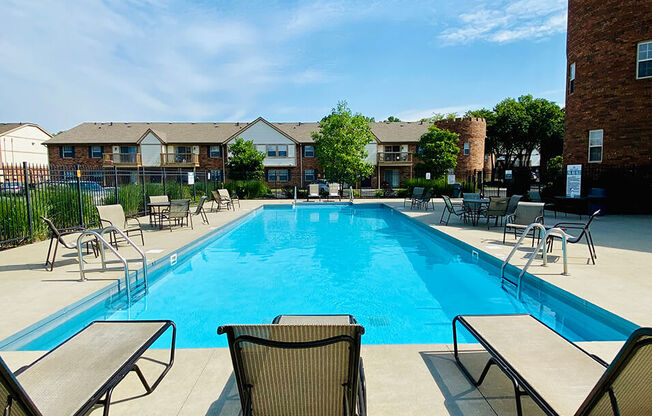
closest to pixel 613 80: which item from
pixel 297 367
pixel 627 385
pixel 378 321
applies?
pixel 378 321

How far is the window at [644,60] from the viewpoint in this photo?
13648mm

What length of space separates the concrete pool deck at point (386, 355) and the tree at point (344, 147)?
66.9ft

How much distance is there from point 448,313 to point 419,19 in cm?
1235

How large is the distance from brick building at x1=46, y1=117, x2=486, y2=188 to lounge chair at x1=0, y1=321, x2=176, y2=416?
3317 cm

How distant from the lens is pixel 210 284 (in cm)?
675

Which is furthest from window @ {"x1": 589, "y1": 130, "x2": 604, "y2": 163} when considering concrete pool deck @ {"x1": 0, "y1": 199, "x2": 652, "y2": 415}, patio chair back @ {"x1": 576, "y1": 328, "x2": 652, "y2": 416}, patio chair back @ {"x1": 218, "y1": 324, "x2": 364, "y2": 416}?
patio chair back @ {"x1": 218, "y1": 324, "x2": 364, "y2": 416}

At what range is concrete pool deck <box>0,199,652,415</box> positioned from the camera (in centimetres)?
253

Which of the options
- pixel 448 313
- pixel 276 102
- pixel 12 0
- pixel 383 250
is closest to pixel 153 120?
pixel 276 102

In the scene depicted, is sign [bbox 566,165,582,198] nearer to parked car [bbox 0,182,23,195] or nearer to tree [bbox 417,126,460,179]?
parked car [bbox 0,182,23,195]

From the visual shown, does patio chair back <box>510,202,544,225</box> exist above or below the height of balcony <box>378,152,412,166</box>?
below

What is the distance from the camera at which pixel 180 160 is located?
36.2 meters

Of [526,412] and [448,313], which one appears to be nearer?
[526,412]

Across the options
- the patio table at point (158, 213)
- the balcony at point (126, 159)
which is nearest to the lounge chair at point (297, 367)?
the patio table at point (158, 213)

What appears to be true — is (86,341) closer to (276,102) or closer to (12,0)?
(12,0)
